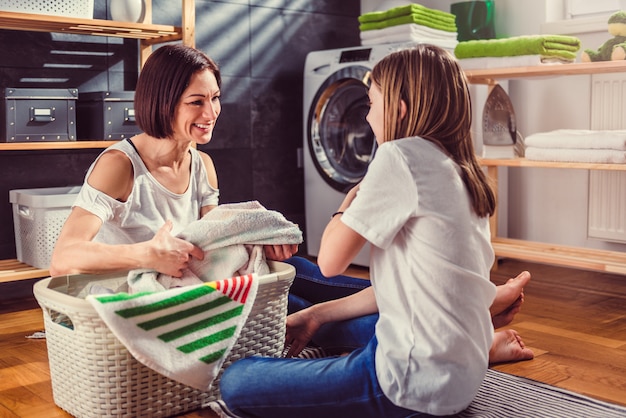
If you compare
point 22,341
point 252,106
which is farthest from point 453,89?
point 252,106

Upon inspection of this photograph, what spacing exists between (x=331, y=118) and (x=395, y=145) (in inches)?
88.1

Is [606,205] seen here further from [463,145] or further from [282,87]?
[463,145]

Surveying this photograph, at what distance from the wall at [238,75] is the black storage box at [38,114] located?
0.24 meters

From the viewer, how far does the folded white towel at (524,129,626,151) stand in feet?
8.87

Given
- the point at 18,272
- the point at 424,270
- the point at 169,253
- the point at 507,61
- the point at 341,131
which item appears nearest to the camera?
the point at 424,270

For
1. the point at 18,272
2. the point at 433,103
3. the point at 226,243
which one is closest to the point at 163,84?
the point at 226,243

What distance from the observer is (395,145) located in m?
1.30

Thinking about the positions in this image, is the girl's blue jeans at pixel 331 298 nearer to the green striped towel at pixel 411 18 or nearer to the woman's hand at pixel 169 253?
the woman's hand at pixel 169 253

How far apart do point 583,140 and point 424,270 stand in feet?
5.63

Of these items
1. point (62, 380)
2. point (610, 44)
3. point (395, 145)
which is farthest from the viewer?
point (610, 44)

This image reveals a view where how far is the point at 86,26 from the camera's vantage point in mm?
2764

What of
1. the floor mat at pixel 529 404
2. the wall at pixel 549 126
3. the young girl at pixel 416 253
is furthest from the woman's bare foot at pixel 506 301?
the wall at pixel 549 126

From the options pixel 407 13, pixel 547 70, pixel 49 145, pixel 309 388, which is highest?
pixel 407 13

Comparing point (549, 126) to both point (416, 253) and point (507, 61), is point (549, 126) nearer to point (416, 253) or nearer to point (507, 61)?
point (507, 61)
